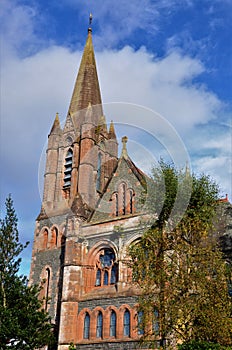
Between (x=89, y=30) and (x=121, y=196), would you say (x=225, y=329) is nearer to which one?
(x=121, y=196)

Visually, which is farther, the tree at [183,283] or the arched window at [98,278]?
the arched window at [98,278]

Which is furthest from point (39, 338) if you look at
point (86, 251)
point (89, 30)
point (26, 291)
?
point (89, 30)

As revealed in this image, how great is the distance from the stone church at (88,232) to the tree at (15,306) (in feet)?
5.44

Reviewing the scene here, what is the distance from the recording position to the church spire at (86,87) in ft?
135

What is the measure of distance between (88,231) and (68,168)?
9.05 meters

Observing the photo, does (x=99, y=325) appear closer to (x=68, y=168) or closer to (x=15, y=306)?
(x=15, y=306)

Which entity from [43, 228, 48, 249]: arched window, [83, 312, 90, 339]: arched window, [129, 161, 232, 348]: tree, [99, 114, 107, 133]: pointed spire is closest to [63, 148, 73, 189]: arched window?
[99, 114, 107, 133]: pointed spire

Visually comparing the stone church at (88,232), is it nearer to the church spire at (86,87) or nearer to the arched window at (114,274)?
the arched window at (114,274)

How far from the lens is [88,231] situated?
3061 centimetres

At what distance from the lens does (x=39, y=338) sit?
23781 millimetres

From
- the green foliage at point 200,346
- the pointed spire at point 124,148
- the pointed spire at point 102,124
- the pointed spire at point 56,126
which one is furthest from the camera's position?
the pointed spire at point 56,126

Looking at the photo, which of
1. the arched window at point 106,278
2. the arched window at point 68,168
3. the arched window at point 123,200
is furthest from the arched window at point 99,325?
the arched window at point 68,168

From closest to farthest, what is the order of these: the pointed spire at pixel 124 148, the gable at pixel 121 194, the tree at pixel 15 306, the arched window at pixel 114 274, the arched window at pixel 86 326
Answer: the tree at pixel 15 306 < the arched window at pixel 86 326 < the arched window at pixel 114 274 < the gable at pixel 121 194 < the pointed spire at pixel 124 148

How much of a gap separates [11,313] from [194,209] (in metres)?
13.0
